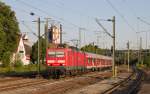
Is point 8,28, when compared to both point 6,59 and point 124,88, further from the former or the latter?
point 124,88

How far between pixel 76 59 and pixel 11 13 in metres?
31.2

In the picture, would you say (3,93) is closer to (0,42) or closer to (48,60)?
(48,60)

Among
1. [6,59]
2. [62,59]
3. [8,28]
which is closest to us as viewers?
[62,59]

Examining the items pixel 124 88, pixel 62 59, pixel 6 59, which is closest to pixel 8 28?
pixel 6 59

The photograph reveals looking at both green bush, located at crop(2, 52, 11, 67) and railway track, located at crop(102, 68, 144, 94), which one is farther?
green bush, located at crop(2, 52, 11, 67)

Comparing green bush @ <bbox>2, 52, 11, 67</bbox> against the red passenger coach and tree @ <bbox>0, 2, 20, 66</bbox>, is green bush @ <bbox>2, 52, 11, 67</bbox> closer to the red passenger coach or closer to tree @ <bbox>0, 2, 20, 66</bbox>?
tree @ <bbox>0, 2, 20, 66</bbox>

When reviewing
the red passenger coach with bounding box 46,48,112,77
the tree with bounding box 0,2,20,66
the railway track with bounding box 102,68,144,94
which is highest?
the tree with bounding box 0,2,20,66

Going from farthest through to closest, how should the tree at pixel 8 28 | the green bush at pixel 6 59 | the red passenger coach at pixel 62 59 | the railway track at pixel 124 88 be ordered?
1. the tree at pixel 8 28
2. the green bush at pixel 6 59
3. the red passenger coach at pixel 62 59
4. the railway track at pixel 124 88

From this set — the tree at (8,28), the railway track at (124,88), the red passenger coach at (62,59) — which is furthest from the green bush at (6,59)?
the railway track at (124,88)

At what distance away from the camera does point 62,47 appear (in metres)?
45.8

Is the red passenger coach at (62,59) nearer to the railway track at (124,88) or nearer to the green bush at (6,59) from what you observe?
the railway track at (124,88)

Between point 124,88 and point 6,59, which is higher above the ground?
point 6,59

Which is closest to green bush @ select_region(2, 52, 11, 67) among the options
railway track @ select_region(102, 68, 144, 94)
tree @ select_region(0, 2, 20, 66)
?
tree @ select_region(0, 2, 20, 66)

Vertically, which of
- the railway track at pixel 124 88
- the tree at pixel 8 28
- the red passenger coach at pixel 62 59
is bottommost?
the railway track at pixel 124 88
